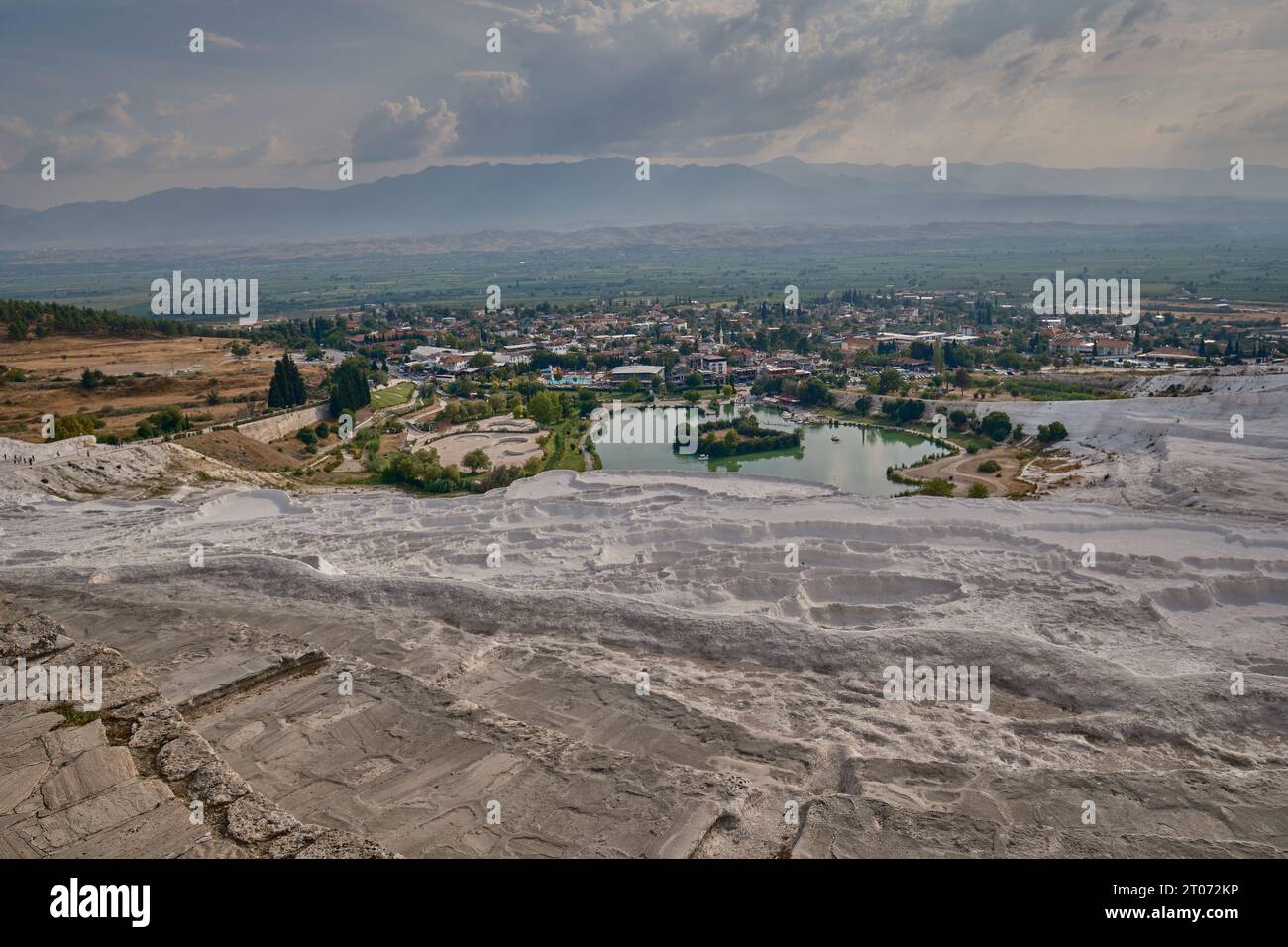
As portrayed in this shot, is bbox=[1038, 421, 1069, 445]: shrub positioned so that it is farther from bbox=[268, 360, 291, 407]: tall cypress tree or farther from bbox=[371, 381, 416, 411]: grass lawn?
bbox=[268, 360, 291, 407]: tall cypress tree

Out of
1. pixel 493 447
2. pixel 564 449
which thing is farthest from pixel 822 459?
pixel 493 447

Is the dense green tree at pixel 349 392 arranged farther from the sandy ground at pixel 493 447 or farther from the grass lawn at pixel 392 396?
the sandy ground at pixel 493 447

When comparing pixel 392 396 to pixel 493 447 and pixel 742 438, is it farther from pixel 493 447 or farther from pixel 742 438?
pixel 742 438

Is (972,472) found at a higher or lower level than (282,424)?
lower

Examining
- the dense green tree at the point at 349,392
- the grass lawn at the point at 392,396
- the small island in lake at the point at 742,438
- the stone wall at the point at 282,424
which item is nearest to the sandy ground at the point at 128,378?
the stone wall at the point at 282,424

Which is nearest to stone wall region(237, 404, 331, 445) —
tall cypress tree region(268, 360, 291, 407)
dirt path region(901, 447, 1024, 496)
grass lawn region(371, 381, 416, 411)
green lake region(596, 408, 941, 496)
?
tall cypress tree region(268, 360, 291, 407)
